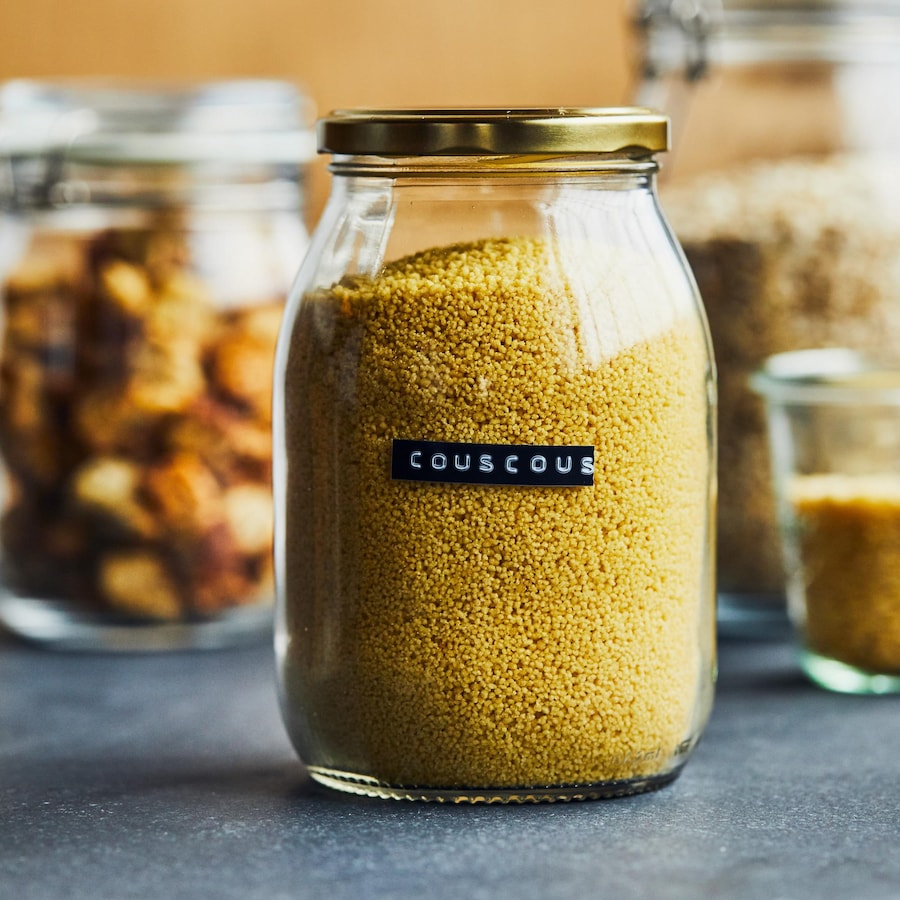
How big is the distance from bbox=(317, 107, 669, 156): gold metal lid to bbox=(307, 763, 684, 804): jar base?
9.9 inches

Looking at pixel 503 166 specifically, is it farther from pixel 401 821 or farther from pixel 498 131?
pixel 401 821

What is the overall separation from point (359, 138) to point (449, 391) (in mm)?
109

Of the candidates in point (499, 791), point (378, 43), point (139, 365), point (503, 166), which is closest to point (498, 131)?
point (503, 166)

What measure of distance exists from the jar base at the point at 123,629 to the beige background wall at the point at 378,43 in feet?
1.71

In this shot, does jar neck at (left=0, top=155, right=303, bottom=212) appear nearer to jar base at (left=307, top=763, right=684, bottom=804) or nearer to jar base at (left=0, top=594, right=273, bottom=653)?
jar base at (left=0, top=594, right=273, bottom=653)

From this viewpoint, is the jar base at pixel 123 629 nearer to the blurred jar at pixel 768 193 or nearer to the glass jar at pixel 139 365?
the glass jar at pixel 139 365

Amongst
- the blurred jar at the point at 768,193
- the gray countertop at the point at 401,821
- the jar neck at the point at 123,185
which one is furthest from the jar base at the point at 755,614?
the jar neck at the point at 123,185

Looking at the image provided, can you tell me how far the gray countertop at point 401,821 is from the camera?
60 cm

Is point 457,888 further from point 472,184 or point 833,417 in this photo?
point 833,417

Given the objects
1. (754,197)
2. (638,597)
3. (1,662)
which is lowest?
(1,662)

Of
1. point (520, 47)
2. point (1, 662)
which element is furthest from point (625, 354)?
point (520, 47)

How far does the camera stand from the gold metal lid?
25.5 inches

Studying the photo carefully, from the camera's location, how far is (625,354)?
0.66 metres

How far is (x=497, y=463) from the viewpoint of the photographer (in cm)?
65
